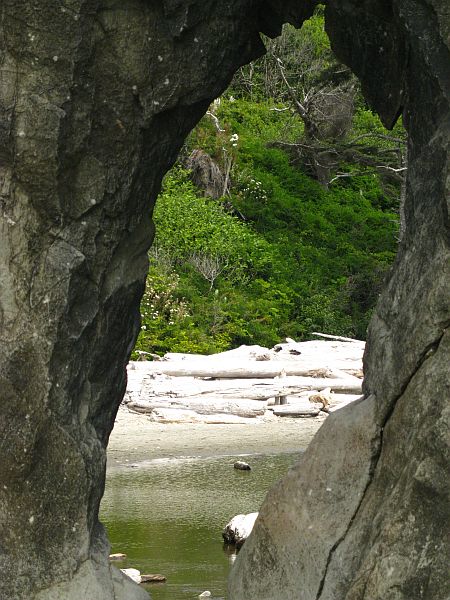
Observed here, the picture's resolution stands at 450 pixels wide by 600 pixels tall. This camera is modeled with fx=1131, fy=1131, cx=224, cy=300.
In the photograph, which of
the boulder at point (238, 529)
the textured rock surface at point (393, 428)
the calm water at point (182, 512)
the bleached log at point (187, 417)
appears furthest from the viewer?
the bleached log at point (187, 417)

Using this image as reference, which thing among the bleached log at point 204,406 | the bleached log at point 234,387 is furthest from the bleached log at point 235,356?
the bleached log at point 204,406

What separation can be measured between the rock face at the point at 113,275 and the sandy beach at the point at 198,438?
21.9 ft

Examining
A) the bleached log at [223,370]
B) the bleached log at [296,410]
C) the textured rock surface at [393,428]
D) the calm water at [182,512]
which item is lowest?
the calm water at [182,512]

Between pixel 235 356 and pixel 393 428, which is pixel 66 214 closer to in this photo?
pixel 393 428

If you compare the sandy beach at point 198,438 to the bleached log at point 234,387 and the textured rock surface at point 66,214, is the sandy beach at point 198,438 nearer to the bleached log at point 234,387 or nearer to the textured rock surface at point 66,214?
the bleached log at point 234,387

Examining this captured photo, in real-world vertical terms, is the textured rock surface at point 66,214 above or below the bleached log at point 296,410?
above

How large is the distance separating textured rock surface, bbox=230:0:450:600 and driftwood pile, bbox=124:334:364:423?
8556mm

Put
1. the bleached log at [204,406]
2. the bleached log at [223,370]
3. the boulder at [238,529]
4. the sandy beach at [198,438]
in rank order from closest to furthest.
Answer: the boulder at [238,529], the sandy beach at [198,438], the bleached log at [204,406], the bleached log at [223,370]

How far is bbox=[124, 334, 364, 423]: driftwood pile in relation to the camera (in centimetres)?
1579

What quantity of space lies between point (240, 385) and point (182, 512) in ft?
16.7

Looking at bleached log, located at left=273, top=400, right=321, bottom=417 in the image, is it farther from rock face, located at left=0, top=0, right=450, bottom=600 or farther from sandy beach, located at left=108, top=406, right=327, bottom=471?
rock face, located at left=0, top=0, right=450, bottom=600

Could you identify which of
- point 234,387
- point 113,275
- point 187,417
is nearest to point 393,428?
point 113,275

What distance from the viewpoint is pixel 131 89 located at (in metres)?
6.87

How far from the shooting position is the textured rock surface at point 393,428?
19.2 feet
